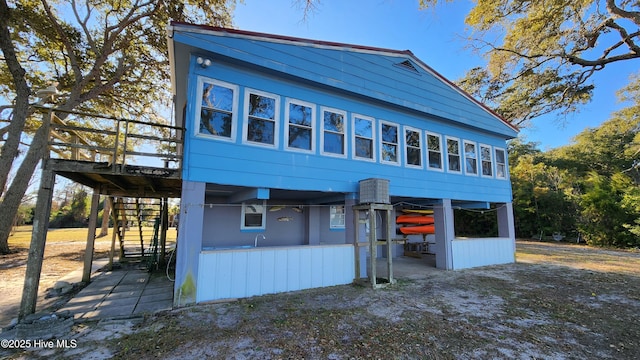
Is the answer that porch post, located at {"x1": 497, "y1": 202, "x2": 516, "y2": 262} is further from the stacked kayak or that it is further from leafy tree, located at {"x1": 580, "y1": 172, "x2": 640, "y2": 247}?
leafy tree, located at {"x1": 580, "y1": 172, "x2": 640, "y2": 247}

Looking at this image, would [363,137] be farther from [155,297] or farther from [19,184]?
[19,184]

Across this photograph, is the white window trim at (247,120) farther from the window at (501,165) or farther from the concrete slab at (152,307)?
the window at (501,165)

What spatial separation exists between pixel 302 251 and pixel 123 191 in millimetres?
5753

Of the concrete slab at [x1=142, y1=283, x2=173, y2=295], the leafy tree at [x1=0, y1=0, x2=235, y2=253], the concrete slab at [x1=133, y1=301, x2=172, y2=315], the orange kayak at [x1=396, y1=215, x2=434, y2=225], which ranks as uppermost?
the leafy tree at [x1=0, y1=0, x2=235, y2=253]

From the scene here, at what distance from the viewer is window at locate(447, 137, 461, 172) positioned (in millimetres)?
9523

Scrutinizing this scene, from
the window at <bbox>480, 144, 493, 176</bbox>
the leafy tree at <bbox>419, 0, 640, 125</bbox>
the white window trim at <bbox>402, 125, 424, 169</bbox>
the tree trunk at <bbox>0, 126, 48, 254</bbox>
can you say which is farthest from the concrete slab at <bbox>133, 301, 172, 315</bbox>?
the window at <bbox>480, 144, 493, 176</bbox>

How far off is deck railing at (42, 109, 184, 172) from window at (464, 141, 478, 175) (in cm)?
909

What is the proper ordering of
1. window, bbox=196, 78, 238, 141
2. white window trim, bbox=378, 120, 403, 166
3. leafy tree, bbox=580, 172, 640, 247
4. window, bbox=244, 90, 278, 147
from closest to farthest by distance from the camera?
window, bbox=196, 78, 238, 141 → window, bbox=244, 90, 278, 147 → white window trim, bbox=378, 120, 403, 166 → leafy tree, bbox=580, 172, 640, 247

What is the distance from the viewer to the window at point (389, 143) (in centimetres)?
805

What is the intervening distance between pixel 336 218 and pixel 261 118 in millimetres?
5276

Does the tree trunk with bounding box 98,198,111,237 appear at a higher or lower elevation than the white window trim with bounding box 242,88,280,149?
lower

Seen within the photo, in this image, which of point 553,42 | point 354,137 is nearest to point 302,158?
point 354,137

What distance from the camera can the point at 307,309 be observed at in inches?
204

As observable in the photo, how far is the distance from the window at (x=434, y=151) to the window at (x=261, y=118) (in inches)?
206
